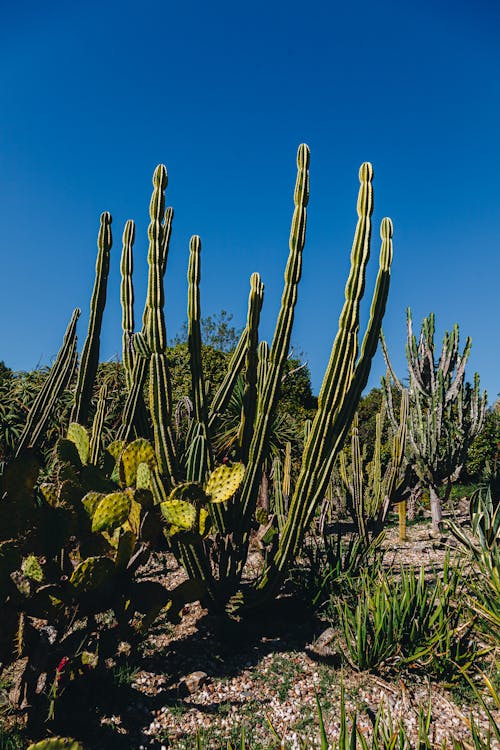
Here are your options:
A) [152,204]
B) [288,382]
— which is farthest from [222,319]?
[152,204]

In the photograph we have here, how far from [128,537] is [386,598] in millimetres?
1792

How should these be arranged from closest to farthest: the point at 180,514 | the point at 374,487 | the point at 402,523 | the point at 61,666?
the point at 61,666, the point at 180,514, the point at 374,487, the point at 402,523

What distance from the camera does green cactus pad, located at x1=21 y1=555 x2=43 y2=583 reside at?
313cm

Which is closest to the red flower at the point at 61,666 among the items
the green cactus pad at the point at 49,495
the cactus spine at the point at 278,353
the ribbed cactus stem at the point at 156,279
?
the green cactus pad at the point at 49,495

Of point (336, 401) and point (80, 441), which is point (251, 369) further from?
point (80, 441)

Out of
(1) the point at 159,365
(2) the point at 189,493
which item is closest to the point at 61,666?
(2) the point at 189,493

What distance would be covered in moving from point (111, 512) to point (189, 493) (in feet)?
1.55

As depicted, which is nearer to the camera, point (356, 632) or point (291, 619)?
point (356, 632)

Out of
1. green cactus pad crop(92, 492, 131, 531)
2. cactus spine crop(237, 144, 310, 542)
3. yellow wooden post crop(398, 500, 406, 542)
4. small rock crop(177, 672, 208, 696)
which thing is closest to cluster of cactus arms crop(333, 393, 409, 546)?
yellow wooden post crop(398, 500, 406, 542)

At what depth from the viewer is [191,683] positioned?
3.55 m

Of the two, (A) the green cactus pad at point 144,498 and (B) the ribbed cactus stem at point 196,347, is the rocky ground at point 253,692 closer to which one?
(A) the green cactus pad at point 144,498

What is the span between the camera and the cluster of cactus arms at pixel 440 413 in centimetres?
958

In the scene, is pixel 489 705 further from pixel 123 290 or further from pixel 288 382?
pixel 288 382

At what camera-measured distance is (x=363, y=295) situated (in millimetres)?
4164
